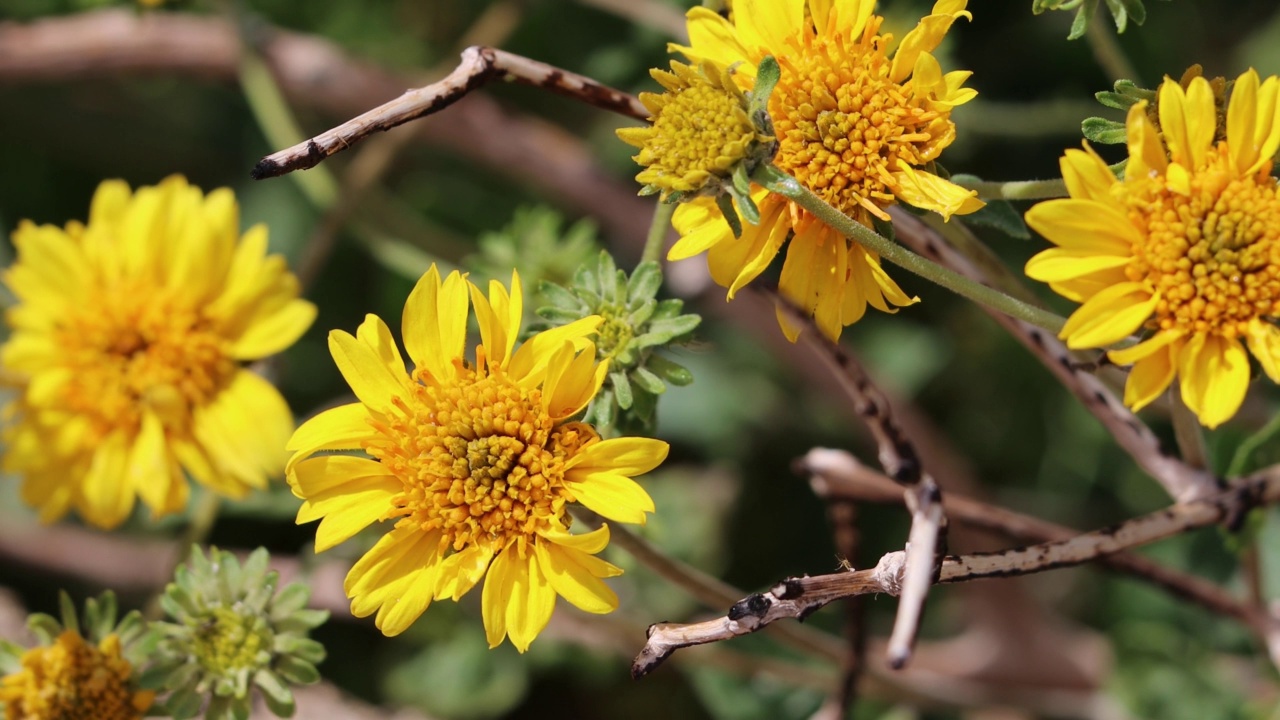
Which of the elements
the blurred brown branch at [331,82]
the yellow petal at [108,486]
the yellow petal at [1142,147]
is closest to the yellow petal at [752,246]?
the yellow petal at [1142,147]

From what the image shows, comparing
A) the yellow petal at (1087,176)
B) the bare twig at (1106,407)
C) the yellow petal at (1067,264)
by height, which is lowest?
the bare twig at (1106,407)

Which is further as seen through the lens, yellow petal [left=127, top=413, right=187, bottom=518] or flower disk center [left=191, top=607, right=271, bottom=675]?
yellow petal [left=127, top=413, right=187, bottom=518]

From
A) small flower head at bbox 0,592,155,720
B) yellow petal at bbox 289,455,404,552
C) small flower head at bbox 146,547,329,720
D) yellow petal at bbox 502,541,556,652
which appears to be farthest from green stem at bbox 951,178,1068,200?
small flower head at bbox 0,592,155,720

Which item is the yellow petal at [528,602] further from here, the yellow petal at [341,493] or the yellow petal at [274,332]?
the yellow petal at [274,332]

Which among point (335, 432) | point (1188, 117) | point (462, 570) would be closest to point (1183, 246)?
point (1188, 117)

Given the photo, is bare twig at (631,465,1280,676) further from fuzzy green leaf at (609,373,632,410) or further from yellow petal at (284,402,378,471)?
yellow petal at (284,402,378,471)

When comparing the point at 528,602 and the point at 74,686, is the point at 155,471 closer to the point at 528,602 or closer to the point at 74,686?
the point at 74,686
